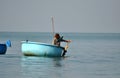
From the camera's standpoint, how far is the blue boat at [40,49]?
167 feet

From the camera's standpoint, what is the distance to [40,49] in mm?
51156

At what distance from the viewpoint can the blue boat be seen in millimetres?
50969

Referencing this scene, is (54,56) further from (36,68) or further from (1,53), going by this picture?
(36,68)

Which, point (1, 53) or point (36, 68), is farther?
point (1, 53)

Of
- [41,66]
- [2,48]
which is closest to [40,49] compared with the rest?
[2,48]

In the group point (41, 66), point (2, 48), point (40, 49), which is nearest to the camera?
point (41, 66)

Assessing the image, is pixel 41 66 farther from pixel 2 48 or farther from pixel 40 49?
pixel 2 48

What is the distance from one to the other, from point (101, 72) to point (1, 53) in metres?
15.8

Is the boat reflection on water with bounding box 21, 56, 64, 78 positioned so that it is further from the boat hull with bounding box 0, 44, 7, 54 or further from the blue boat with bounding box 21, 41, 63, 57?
the boat hull with bounding box 0, 44, 7, 54

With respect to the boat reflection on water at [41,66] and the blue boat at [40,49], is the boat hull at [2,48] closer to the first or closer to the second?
the boat reflection on water at [41,66]

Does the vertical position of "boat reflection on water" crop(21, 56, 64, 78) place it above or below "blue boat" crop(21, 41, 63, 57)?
below

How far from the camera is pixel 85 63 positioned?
4947cm

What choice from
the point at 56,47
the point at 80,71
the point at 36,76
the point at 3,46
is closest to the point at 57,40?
the point at 56,47


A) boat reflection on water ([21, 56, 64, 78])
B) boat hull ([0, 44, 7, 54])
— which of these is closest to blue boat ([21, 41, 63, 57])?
boat reflection on water ([21, 56, 64, 78])
